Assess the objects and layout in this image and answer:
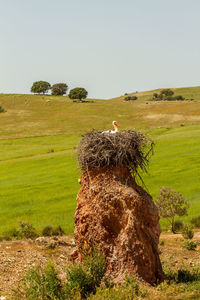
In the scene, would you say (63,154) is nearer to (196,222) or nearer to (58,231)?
(196,222)

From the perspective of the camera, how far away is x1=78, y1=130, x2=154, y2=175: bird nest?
14.5 m

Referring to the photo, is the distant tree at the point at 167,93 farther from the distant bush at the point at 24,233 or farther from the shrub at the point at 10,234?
the distant bush at the point at 24,233

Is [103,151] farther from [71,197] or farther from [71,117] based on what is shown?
[71,117]

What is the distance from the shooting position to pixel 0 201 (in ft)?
127

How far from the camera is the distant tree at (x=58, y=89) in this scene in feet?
603

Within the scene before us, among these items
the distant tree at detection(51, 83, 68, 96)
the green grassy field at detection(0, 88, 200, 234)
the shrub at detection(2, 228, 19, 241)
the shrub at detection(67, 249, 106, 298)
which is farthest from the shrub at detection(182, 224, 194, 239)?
the distant tree at detection(51, 83, 68, 96)

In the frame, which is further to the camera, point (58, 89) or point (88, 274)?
point (58, 89)

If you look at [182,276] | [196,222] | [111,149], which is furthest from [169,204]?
[111,149]

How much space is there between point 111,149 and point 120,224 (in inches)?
104

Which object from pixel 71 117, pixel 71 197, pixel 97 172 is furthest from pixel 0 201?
pixel 71 117

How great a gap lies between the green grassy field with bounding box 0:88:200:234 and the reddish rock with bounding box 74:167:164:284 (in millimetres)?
2625

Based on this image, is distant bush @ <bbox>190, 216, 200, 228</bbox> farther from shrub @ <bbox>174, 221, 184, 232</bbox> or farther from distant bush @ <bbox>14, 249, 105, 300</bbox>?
distant bush @ <bbox>14, 249, 105, 300</bbox>

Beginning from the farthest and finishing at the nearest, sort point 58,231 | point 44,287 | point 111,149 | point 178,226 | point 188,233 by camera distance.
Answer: point 178,226
point 58,231
point 188,233
point 111,149
point 44,287

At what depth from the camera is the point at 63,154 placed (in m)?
59.8
